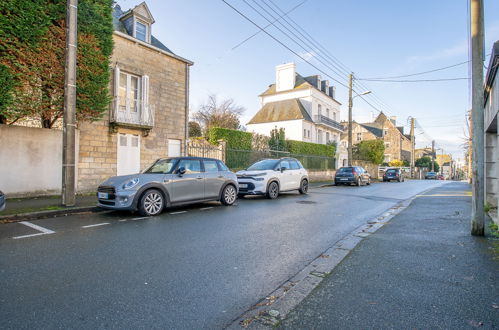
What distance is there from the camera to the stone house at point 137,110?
1278 centimetres

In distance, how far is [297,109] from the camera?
36344 mm

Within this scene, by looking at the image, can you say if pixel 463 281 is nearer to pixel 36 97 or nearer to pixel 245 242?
pixel 245 242

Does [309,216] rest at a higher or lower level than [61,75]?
lower

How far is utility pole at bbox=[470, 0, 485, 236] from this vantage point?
5.41 meters

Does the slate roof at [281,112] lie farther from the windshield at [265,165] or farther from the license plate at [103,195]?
the license plate at [103,195]

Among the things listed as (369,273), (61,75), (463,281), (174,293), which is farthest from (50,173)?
(463,281)

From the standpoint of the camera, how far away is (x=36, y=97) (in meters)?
9.92

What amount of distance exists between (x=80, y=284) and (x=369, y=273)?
342 centimetres

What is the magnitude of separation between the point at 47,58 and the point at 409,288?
1201 cm

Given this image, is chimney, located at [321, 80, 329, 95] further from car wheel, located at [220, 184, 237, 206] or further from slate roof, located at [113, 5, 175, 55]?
car wheel, located at [220, 184, 237, 206]

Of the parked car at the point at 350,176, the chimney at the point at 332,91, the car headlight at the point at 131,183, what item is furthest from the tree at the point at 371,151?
the car headlight at the point at 131,183

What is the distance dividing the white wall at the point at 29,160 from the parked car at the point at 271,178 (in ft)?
22.7

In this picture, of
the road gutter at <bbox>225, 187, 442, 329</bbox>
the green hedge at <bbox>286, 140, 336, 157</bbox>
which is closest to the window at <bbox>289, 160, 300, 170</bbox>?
the road gutter at <bbox>225, 187, 442, 329</bbox>

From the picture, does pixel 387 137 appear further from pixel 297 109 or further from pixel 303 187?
pixel 303 187
